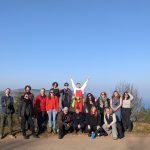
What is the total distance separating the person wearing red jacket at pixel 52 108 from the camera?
46.1 ft

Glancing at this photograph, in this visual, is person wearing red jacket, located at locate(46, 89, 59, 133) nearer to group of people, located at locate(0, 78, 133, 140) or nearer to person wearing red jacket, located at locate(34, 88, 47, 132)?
group of people, located at locate(0, 78, 133, 140)

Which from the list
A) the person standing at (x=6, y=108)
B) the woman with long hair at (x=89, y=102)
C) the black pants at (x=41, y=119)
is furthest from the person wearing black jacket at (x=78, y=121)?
the person standing at (x=6, y=108)

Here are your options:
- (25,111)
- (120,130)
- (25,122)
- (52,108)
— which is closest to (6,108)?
(25,111)

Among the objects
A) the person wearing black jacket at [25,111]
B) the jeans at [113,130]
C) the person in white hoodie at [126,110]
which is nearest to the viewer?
the person wearing black jacket at [25,111]

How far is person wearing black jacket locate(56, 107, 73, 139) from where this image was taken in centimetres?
1356

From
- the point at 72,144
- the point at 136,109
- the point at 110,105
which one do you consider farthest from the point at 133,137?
the point at 136,109

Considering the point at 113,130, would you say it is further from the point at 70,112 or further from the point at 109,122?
the point at 70,112

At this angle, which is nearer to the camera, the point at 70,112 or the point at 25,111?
the point at 25,111

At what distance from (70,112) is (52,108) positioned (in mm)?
835

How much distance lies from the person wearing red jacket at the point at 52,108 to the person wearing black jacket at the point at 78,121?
0.82m

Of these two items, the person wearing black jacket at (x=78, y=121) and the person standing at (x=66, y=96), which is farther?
the person standing at (x=66, y=96)

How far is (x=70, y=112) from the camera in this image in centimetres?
1445

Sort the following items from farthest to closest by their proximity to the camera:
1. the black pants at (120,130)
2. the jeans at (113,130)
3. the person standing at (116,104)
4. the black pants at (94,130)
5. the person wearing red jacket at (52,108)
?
the person standing at (116,104), the person wearing red jacket at (52,108), the black pants at (94,130), the black pants at (120,130), the jeans at (113,130)

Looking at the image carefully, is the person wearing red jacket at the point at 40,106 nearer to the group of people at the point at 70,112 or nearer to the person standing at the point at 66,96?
the group of people at the point at 70,112
